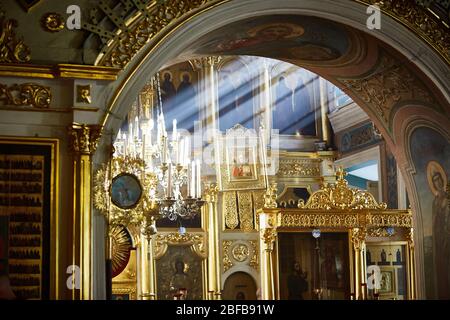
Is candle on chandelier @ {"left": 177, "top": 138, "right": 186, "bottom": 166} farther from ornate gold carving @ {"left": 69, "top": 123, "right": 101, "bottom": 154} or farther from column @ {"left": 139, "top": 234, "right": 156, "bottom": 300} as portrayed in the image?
ornate gold carving @ {"left": 69, "top": 123, "right": 101, "bottom": 154}

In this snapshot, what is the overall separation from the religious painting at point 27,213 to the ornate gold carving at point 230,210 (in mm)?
9245

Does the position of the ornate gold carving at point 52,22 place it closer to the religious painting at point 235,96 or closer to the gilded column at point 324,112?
the religious painting at point 235,96

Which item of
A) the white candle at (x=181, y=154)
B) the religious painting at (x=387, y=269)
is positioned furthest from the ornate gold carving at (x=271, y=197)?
the white candle at (x=181, y=154)

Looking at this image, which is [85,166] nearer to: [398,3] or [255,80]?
[398,3]

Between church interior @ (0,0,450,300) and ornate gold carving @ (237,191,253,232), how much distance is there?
0.03 meters

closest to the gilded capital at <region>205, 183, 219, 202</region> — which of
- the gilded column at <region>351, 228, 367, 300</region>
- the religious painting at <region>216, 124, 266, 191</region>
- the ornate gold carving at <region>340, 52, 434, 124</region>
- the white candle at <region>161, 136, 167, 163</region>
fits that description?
the religious painting at <region>216, 124, 266, 191</region>

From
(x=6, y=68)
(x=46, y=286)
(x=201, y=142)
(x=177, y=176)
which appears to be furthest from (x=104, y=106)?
(x=201, y=142)

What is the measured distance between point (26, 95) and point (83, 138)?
0.61 metres

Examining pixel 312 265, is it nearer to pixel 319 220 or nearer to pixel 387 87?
pixel 319 220

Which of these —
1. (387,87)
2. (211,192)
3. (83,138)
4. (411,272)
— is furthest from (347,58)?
(211,192)

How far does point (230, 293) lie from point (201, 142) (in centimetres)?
287

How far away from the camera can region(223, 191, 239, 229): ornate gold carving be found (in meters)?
16.7

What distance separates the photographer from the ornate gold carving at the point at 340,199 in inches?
631

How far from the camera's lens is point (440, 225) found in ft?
33.1
